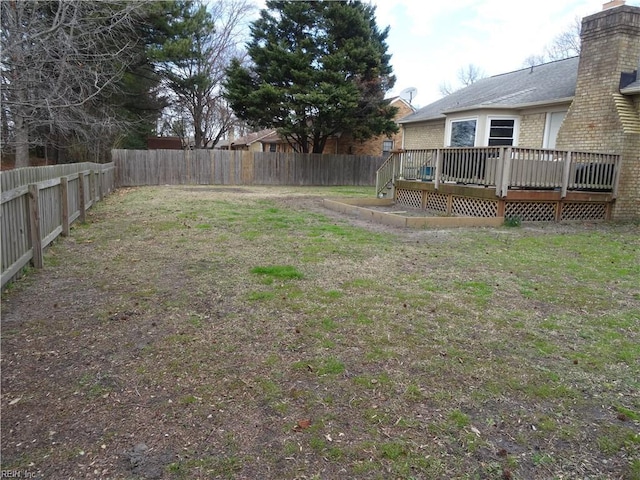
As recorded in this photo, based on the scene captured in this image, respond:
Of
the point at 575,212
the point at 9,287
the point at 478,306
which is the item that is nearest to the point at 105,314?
the point at 9,287

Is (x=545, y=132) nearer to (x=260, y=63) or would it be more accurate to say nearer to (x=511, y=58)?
(x=260, y=63)

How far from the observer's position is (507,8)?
1730 centimetres

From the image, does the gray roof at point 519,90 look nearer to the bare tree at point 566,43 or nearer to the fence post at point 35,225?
the fence post at point 35,225

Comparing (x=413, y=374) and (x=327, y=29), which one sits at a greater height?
(x=327, y=29)

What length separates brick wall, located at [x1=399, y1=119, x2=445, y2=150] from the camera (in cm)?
2005

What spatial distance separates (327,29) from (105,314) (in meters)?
22.7

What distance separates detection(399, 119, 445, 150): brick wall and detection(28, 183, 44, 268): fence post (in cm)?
1711

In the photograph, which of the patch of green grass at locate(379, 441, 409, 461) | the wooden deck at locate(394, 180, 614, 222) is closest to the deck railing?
the wooden deck at locate(394, 180, 614, 222)

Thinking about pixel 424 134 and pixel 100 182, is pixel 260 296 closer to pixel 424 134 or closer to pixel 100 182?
pixel 100 182

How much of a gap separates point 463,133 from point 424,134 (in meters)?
4.17

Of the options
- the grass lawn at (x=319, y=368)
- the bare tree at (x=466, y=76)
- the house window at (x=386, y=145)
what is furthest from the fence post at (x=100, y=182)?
the bare tree at (x=466, y=76)

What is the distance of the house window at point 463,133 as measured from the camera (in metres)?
16.5

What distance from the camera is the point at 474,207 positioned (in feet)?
36.0

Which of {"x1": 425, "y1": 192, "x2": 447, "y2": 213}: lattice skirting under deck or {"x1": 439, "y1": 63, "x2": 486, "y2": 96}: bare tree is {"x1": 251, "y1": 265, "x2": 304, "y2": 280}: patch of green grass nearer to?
{"x1": 425, "y1": 192, "x2": 447, "y2": 213}: lattice skirting under deck
